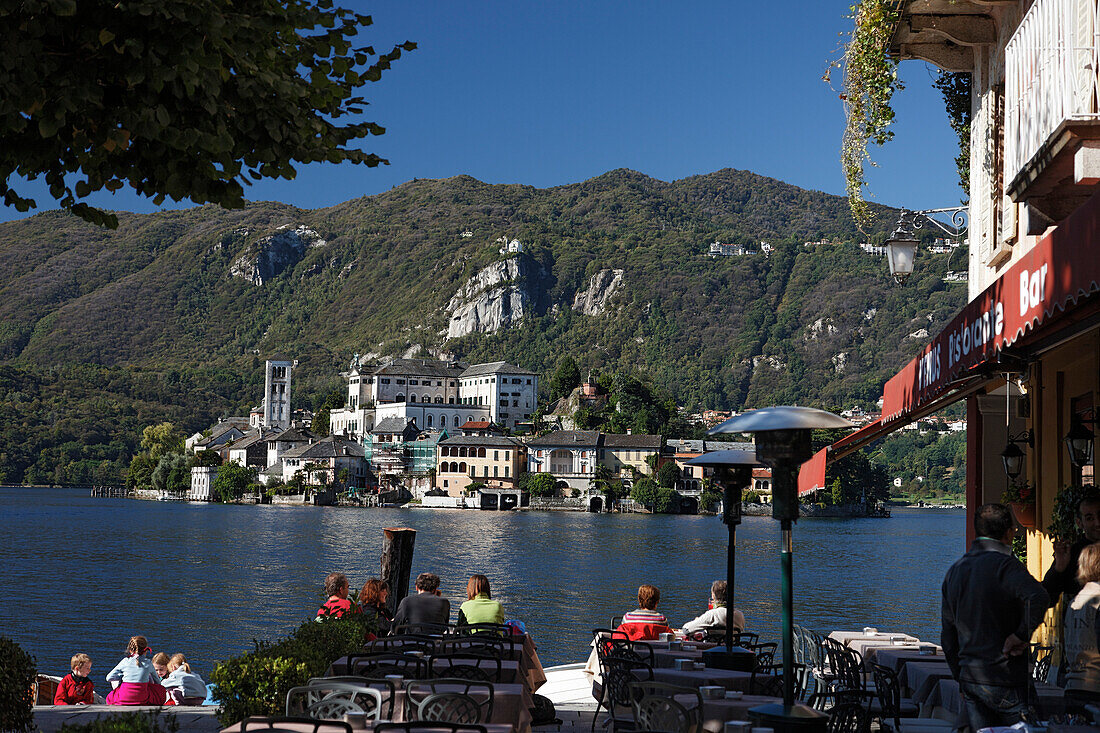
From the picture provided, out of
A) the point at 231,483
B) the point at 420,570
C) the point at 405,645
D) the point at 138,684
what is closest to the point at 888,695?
the point at 405,645

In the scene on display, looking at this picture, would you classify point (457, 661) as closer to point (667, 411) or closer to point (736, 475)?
point (736, 475)

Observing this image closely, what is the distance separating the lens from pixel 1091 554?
20.0ft

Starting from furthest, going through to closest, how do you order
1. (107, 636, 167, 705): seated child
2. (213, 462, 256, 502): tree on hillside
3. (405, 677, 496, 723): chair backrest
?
(213, 462, 256, 502): tree on hillside → (107, 636, 167, 705): seated child → (405, 677, 496, 723): chair backrest

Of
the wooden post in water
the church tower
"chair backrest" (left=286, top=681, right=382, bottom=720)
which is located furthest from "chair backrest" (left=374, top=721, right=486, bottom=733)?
the church tower

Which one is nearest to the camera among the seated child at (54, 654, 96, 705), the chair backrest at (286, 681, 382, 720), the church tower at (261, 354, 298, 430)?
the chair backrest at (286, 681, 382, 720)

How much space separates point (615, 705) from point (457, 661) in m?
1.32

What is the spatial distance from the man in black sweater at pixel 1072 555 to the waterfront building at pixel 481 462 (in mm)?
131699

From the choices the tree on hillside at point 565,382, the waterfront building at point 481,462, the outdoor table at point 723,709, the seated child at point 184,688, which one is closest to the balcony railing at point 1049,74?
the outdoor table at point 723,709

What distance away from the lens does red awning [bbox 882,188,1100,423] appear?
474 cm

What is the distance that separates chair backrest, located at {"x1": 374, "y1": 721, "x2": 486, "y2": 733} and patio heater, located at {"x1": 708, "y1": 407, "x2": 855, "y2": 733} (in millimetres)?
1561

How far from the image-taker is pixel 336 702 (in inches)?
253

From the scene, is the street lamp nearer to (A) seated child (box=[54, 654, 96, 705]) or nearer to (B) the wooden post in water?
(B) the wooden post in water

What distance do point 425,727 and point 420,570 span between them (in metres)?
53.3

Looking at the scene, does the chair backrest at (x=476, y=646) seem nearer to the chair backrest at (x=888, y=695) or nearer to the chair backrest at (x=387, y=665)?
the chair backrest at (x=387, y=665)
